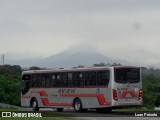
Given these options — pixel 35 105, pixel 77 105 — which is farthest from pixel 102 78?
pixel 35 105

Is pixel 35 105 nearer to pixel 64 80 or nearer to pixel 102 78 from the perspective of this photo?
pixel 64 80

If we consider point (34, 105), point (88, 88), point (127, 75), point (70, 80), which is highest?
point (127, 75)

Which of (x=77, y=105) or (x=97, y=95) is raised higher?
(x=97, y=95)

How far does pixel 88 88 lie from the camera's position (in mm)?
26312

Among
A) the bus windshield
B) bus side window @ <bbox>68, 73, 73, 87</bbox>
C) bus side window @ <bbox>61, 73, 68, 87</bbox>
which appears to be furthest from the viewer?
bus side window @ <bbox>61, 73, 68, 87</bbox>

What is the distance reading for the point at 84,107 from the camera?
26578mm

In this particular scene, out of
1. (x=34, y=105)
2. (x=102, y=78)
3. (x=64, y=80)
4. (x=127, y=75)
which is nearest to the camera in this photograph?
(x=102, y=78)

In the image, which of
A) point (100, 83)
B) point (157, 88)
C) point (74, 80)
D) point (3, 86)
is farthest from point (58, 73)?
point (157, 88)

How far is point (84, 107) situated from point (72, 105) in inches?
47.7

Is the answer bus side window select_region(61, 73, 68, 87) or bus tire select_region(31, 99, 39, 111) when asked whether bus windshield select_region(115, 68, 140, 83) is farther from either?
bus tire select_region(31, 99, 39, 111)

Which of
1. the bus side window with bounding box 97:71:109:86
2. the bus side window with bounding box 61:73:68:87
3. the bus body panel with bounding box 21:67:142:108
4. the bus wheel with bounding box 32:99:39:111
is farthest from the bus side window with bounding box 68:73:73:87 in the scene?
the bus wheel with bounding box 32:99:39:111

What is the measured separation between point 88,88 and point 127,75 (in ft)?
7.80

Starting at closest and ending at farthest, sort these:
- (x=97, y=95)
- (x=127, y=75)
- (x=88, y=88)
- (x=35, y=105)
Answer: (x=127, y=75) → (x=97, y=95) → (x=88, y=88) → (x=35, y=105)

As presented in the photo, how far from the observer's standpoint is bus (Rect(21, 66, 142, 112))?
2514 cm
